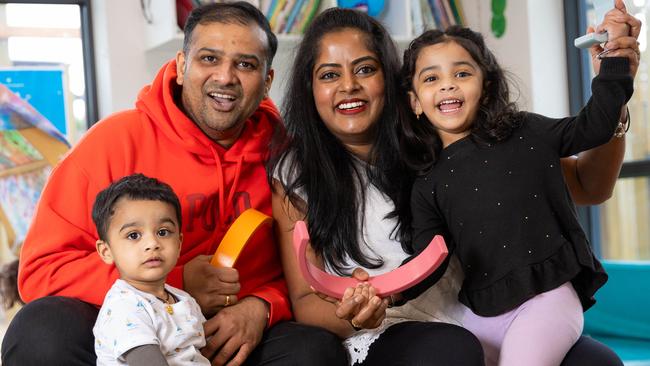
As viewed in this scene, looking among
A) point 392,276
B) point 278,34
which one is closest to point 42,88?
point 278,34

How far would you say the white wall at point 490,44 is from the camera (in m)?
3.15

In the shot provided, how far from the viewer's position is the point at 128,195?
165 centimetres

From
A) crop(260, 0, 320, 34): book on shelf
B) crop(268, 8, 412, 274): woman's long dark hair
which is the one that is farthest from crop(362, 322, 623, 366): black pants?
crop(260, 0, 320, 34): book on shelf

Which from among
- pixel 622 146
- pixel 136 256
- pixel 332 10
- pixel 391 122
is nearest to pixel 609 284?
pixel 622 146

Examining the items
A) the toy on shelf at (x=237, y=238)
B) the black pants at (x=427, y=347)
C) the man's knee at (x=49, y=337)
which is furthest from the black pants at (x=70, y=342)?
the toy on shelf at (x=237, y=238)

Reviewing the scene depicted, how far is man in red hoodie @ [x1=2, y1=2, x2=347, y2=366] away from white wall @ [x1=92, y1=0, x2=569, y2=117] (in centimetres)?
107

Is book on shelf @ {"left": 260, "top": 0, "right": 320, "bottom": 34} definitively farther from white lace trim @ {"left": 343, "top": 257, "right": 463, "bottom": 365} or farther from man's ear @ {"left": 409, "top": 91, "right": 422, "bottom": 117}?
white lace trim @ {"left": 343, "top": 257, "right": 463, "bottom": 365}

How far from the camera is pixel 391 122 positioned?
2.05 metres

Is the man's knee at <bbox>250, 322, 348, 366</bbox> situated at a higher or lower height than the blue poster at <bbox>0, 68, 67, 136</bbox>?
lower

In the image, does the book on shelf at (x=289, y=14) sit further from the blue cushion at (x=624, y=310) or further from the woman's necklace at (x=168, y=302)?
the woman's necklace at (x=168, y=302)

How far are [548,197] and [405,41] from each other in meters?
1.66

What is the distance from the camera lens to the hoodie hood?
6.49 feet

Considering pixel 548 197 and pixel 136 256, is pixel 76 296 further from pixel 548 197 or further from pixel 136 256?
pixel 548 197

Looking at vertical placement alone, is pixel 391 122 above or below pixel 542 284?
Result: above
